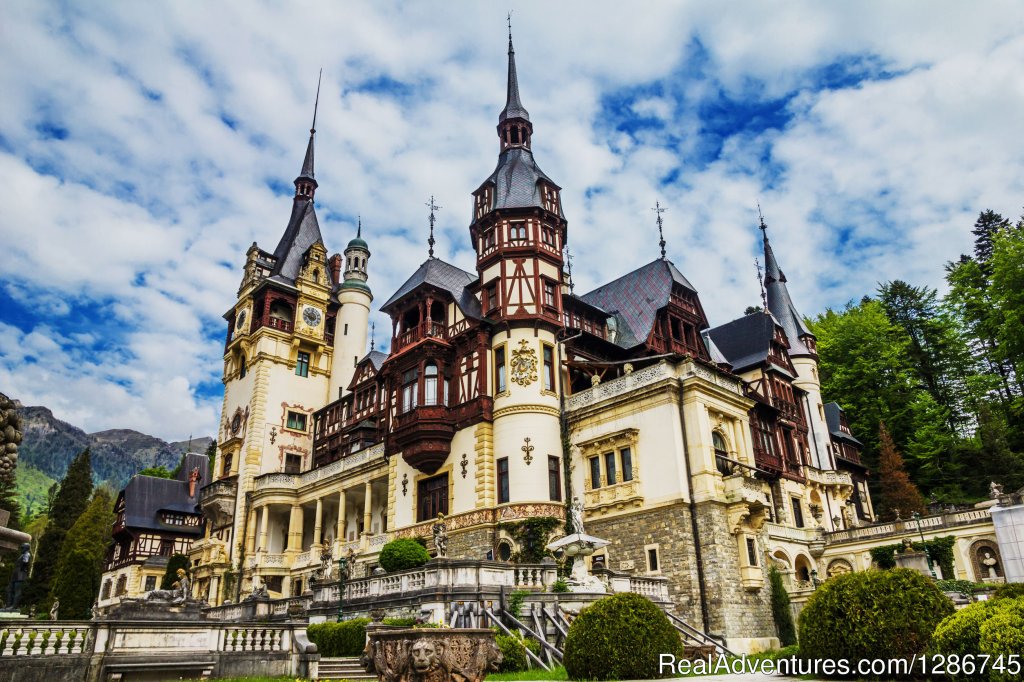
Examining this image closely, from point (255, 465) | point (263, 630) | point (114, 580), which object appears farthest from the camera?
point (114, 580)

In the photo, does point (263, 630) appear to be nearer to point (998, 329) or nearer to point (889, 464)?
point (889, 464)

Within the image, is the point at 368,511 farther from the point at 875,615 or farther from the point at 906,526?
the point at 875,615

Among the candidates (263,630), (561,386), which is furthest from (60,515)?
(263,630)

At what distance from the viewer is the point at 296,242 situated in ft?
185

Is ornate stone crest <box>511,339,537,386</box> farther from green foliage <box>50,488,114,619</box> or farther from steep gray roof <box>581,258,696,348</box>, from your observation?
green foliage <box>50,488,114,619</box>

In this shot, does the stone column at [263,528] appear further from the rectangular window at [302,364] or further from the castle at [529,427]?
the rectangular window at [302,364]

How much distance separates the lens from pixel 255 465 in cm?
4738

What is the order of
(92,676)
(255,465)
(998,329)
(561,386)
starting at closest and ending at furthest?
(92,676) < (561,386) < (998,329) < (255,465)

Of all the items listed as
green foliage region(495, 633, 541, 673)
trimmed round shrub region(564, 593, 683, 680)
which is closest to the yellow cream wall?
green foliage region(495, 633, 541, 673)

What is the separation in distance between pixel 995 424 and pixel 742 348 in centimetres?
1768

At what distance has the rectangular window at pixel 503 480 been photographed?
31.1 meters

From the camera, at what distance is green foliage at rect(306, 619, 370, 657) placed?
18766mm

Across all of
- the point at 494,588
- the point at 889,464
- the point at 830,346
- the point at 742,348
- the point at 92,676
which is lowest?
the point at 92,676

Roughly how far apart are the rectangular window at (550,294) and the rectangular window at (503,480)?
8.08 metres
